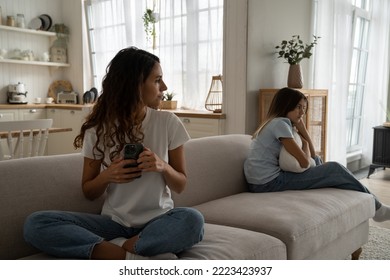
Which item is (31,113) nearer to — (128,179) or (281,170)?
(281,170)

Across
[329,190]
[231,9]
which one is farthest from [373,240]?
[231,9]

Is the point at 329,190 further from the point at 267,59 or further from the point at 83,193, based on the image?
the point at 267,59

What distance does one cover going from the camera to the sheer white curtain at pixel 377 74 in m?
4.19

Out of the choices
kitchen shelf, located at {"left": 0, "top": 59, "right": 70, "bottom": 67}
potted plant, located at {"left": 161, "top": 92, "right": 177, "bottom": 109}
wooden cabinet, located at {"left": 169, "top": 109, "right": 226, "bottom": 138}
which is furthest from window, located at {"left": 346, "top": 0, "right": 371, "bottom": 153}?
kitchen shelf, located at {"left": 0, "top": 59, "right": 70, "bottom": 67}

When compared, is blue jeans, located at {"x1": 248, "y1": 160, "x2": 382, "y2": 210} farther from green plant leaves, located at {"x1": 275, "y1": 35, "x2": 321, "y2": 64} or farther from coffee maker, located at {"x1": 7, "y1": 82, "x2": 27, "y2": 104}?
coffee maker, located at {"x1": 7, "y1": 82, "x2": 27, "y2": 104}

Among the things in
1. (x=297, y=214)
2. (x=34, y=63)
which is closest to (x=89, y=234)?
(x=297, y=214)

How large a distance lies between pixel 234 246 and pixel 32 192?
638 mm

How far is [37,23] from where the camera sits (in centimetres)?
480

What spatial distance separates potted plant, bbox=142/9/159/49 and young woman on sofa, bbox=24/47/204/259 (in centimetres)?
297

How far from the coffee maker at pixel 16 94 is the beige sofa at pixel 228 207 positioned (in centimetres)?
315

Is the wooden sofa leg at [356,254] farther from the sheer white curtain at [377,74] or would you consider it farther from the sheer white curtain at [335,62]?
the sheer white curtain at [377,74]

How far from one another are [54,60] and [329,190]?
395 centimetres

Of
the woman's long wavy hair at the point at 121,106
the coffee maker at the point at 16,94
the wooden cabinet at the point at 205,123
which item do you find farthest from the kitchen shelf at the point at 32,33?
the woman's long wavy hair at the point at 121,106

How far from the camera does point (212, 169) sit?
1.91m
